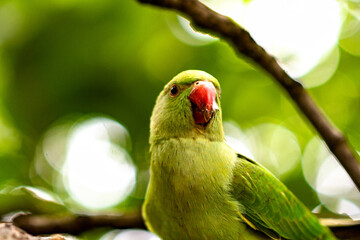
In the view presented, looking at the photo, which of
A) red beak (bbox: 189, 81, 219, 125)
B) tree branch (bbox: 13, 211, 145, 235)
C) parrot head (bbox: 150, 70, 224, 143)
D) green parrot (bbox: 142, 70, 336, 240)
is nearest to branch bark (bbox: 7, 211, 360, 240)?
tree branch (bbox: 13, 211, 145, 235)

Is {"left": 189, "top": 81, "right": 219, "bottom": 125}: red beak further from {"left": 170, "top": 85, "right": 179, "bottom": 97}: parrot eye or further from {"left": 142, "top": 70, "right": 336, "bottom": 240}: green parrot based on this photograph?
{"left": 170, "top": 85, "right": 179, "bottom": 97}: parrot eye

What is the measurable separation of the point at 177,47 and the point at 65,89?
1.77 metres

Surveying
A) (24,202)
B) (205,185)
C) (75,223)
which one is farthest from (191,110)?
(24,202)

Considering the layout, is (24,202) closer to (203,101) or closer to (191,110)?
(191,110)

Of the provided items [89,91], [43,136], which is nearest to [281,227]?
[89,91]

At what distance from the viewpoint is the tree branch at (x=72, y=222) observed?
318cm

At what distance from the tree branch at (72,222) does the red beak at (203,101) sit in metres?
1.39

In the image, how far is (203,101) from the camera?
278cm

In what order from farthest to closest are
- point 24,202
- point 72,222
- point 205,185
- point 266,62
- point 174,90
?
1. point 24,202
2. point 72,222
3. point 174,90
4. point 205,185
5. point 266,62

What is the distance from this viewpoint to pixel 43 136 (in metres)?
5.57

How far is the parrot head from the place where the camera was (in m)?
2.80

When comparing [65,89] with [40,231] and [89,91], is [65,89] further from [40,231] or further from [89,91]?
[40,231]

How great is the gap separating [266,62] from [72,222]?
2.42 meters

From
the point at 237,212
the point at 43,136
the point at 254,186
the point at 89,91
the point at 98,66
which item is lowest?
the point at 237,212
